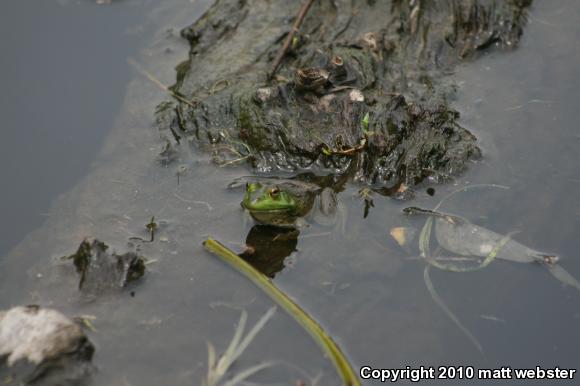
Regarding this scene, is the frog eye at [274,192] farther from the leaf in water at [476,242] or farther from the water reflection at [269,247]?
the leaf in water at [476,242]

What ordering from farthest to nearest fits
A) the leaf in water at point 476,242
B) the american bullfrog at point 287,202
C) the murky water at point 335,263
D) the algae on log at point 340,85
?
the algae on log at point 340,85, the american bullfrog at point 287,202, the leaf in water at point 476,242, the murky water at point 335,263

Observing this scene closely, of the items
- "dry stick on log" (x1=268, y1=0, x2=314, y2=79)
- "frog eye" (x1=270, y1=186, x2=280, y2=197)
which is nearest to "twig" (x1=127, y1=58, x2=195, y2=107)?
"dry stick on log" (x1=268, y1=0, x2=314, y2=79)

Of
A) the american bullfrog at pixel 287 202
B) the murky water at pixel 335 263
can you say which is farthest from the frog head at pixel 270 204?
the murky water at pixel 335 263

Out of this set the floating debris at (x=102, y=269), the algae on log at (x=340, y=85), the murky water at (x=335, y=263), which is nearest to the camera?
the murky water at (x=335, y=263)

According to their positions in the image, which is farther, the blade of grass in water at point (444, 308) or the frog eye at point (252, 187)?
the frog eye at point (252, 187)

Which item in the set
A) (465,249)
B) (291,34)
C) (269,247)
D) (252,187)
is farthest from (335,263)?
(291,34)

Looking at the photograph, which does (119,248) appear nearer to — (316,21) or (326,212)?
(326,212)

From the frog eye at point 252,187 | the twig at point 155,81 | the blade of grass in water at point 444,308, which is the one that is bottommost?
the blade of grass in water at point 444,308
